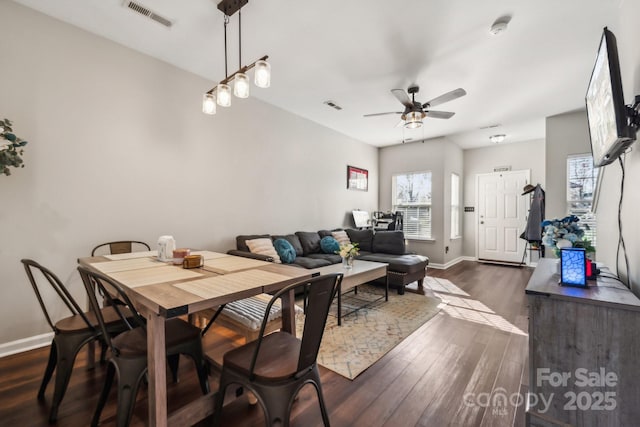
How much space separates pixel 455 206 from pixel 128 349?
22.6 ft

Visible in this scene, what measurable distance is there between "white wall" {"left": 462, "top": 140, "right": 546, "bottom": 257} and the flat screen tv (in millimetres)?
5231

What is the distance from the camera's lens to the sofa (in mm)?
3736

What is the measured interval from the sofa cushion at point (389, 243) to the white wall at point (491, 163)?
10.4ft

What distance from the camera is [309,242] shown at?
4629 millimetres

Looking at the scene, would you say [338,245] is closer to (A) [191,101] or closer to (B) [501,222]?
(A) [191,101]

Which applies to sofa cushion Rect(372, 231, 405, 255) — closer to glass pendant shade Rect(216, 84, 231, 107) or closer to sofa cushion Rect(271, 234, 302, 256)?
sofa cushion Rect(271, 234, 302, 256)

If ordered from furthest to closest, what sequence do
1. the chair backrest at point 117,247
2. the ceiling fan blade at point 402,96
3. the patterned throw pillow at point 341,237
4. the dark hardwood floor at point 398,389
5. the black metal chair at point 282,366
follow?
1. the patterned throw pillow at point 341,237
2. the ceiling fan blade at point 402,96
3. the chair backrest at point 117,247
4. the dark hardwood floor at point 398,389
5. the black metal chair at point 282,366

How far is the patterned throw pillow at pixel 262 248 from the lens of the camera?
11.9ft

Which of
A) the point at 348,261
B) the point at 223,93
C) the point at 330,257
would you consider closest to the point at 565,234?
the point at 348,261

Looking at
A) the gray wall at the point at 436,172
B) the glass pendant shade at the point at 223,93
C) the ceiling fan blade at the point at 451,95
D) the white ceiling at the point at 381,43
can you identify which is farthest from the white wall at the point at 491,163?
the glass pendant shade at the point at 223,93

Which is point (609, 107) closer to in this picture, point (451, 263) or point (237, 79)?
point (237, 79)

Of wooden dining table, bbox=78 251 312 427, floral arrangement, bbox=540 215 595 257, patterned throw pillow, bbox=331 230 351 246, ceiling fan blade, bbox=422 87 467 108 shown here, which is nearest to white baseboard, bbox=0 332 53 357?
wooden dining table, bbox=78 251 312 427

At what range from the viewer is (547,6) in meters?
2.26

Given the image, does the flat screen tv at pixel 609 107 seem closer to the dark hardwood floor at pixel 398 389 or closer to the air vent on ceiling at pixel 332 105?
the dark hardwood floor at pixel 398 389
